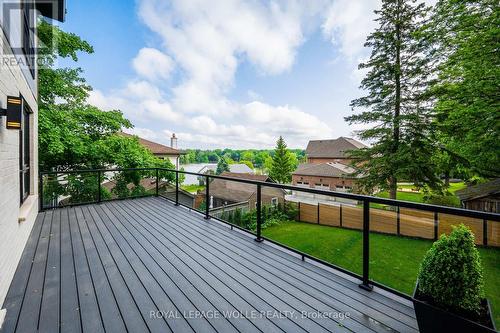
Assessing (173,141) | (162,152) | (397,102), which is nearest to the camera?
(397,102)

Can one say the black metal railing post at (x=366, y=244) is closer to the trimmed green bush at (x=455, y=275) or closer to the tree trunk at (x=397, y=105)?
the trimmed green bush at (x=455, y=275)

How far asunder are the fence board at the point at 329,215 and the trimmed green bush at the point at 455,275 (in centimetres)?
301

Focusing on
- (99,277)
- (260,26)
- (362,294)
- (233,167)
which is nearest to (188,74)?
(260,26)

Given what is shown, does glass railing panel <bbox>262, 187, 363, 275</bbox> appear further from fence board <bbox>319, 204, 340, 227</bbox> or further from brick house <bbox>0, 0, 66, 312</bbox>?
brick house <bbox>0, 0, 66, 312</bbox>

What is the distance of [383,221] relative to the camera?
9.05 feet

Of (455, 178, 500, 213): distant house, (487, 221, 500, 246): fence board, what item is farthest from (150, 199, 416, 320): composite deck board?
(455, 178, 500, 213): distant house

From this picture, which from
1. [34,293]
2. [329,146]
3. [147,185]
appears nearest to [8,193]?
[34,293]

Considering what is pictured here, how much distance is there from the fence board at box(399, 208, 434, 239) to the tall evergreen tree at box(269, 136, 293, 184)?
28108mm

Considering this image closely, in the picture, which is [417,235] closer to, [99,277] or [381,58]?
[99,277]

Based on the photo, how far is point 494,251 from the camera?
Answer: 2.08 m

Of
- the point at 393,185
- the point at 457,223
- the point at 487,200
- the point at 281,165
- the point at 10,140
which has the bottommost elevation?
the point at 487,200

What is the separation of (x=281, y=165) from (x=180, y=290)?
1170 inches

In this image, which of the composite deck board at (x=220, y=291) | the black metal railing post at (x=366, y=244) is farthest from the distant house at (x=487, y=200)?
the composite deck board at (x=220, y=291)

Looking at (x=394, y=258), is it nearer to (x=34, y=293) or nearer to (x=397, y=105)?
(x=34, y=293)
